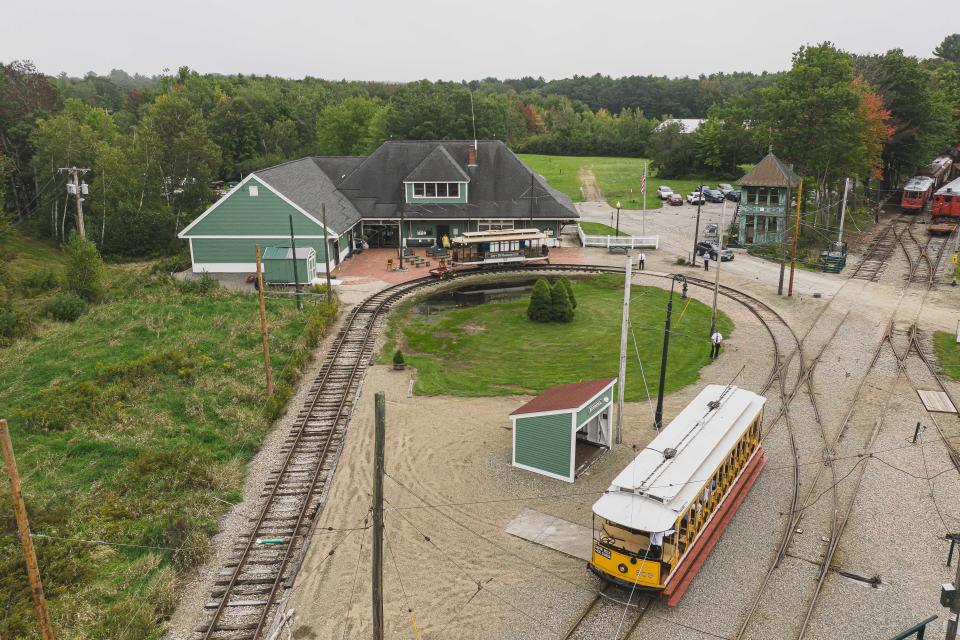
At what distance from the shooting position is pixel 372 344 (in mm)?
34188

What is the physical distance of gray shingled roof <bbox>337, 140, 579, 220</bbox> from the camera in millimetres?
54750

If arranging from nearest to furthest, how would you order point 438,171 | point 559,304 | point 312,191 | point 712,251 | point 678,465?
1. point 678,465
2. point 559,304
3. point 312,191
4. point 712,251
5. point 438,171

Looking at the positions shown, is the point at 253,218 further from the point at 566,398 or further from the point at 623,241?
the point at 566,398

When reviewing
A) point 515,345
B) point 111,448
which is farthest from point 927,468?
point 111,448

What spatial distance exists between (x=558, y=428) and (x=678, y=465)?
16.2 ft

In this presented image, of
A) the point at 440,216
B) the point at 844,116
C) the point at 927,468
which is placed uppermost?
the point at 844,116

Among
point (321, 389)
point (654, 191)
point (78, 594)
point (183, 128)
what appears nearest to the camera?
point (78, 594)

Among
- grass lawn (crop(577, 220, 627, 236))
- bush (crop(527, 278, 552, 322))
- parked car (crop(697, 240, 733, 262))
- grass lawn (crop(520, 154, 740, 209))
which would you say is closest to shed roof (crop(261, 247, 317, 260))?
bush (crop(527, 278, 552, 322))

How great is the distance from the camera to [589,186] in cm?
8975

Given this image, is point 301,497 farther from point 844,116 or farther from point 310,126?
point 310,126

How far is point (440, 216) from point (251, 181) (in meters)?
15.2

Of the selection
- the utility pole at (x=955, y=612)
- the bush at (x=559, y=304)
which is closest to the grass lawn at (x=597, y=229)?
the bush at (x=559, y=304)

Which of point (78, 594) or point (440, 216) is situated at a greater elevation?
point (440, 216)

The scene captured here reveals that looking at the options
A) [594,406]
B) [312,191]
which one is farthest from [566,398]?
[312,191]
